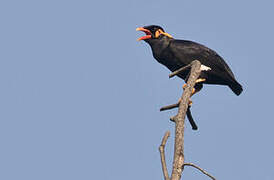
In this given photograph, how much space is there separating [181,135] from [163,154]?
0.38m

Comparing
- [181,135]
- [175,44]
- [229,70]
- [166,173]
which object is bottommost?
[166,173]

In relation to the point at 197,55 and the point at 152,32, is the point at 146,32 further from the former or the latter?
the point at 197,55

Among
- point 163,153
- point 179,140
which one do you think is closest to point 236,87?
point 179,140

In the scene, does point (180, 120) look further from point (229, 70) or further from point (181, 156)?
point (229, 70)

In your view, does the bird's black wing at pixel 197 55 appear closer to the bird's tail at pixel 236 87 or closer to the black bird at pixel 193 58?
the black bird at pixel 193 58

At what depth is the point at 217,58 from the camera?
1105 cm

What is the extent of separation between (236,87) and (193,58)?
1.13 metres

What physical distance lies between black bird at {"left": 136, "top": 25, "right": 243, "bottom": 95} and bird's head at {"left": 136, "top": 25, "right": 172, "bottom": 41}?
5cm

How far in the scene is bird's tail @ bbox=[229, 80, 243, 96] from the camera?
10.6 meters

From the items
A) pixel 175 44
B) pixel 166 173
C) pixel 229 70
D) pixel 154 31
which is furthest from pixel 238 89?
pixel 166 173

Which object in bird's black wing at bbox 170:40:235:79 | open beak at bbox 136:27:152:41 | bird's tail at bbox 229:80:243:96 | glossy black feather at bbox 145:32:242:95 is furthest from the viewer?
open beak at bbox 136:27:152:41

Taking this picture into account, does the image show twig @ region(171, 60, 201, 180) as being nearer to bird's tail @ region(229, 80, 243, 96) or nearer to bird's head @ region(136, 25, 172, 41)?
bird's tail @ region(229, 80, 243, 96)

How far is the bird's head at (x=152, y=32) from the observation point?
11.7m

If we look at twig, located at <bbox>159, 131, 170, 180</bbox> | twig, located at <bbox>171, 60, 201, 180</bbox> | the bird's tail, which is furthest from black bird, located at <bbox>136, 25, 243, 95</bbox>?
twig, located at <bbox>159, 131, 170, 180</bbox>
